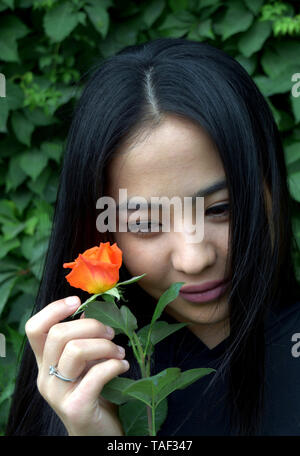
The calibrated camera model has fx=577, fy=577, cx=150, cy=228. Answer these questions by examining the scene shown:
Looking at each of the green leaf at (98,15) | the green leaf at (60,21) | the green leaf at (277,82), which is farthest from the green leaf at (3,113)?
the green leaf at (277,82)

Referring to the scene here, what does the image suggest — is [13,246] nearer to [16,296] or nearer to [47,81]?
[16,296]

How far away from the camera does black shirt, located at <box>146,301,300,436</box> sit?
1104 mm

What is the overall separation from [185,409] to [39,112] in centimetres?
103

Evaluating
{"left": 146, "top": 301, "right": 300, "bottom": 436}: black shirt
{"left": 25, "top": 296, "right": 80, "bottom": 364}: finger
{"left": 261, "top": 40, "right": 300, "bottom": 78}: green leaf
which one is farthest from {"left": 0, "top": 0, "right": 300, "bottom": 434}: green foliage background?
{"left": 25, "top": 296, "right": 80, "bottom": 364}: finger

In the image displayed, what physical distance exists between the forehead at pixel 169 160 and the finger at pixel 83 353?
0.28 m

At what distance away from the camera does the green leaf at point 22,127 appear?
5.79 feet

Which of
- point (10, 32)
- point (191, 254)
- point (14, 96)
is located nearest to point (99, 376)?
point (191, 254)

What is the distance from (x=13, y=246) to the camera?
172cm

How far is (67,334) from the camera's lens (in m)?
0.81

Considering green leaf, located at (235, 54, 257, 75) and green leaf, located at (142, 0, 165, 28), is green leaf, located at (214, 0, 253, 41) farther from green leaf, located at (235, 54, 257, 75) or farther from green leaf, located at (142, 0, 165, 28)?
green leaf, located at (142, 0, 165, 28)

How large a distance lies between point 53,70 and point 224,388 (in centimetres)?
111

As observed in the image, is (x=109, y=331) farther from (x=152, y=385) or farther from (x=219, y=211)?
(x=219, y=211)

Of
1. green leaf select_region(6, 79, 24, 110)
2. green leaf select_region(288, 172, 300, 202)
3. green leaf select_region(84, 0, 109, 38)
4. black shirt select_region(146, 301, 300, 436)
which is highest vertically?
green leaf select_region(84, 0, 109, 38)

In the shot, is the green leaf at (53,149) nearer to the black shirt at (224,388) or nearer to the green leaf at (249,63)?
the green leaf at (249,63)
